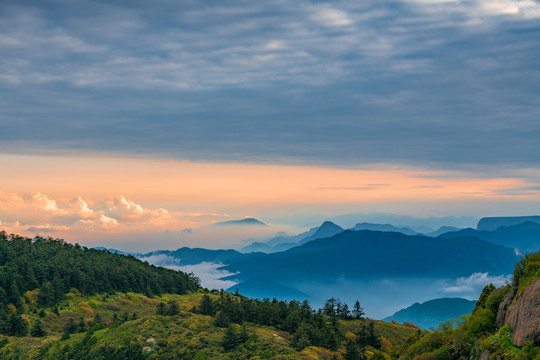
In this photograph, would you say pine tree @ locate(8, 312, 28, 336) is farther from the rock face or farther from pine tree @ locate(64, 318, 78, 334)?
the rock face

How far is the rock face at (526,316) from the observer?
33031mm

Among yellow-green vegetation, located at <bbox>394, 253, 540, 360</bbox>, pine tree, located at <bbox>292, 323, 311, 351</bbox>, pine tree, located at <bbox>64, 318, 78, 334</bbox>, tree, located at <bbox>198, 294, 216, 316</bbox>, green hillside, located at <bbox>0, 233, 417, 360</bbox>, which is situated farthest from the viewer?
pine tree, located at <bbox>64, 318, 78, 334</bbox>

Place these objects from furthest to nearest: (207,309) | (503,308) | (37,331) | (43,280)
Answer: (43,280) < (37,331) < (207,309) < (503,308)

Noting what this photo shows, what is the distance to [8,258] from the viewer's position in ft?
598

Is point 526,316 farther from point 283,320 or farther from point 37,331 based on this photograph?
point 37,331

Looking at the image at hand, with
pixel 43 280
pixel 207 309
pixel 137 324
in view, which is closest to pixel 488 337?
pixel 137 324

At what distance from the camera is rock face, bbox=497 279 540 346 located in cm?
3303

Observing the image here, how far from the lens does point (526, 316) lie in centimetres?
3400

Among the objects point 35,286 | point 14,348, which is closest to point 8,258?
point 35,286

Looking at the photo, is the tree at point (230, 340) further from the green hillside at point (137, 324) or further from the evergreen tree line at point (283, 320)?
the evergreen tree line at point (283, 320)

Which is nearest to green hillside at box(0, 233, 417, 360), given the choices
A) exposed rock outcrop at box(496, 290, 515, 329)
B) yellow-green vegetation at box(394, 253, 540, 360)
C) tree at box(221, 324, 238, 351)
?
tree at box(221, 324, 238, 351)

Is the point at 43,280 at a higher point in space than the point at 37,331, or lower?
higher

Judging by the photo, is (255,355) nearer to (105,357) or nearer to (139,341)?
(139,341)

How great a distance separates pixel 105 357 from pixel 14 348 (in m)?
35.3
